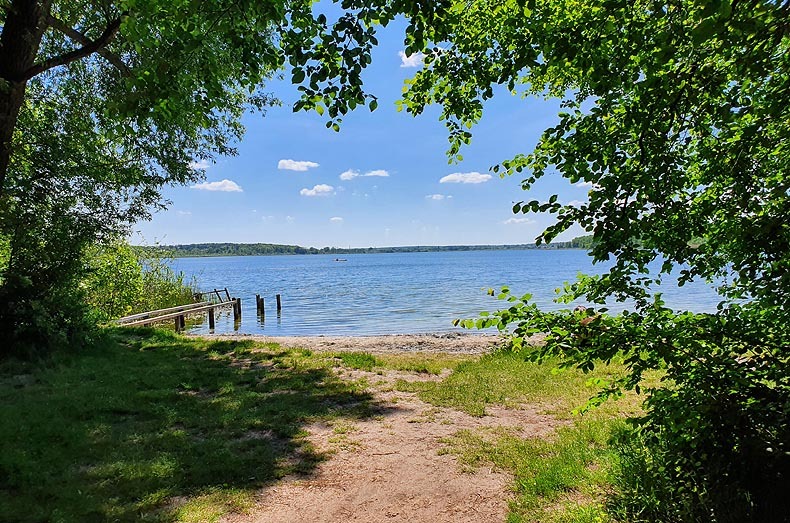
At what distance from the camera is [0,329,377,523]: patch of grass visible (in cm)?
421

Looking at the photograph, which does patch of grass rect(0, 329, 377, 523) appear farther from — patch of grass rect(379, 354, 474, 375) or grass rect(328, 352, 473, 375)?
patch of grass rect(379, 354, 474, 375)

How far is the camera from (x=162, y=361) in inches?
397

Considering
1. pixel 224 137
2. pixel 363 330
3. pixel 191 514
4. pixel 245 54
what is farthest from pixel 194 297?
pixel 245 54

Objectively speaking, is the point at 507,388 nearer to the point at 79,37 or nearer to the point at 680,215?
the point at 680,215

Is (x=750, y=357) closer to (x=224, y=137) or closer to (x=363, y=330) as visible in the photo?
(x=224, y=137)

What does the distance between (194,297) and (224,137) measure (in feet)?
55.9

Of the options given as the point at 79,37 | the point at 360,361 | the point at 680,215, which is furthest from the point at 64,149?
the point at 680,215

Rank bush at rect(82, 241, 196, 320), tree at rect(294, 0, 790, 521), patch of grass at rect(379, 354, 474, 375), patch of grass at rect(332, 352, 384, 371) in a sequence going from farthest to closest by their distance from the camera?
1. bush at rect(82, 241, 196, 320)
2. patch of grass at rect(332, 352, 384, 371)
3. patch of grass at rect(379, 354, 474, 375)
4. tree at rect(294, 0, 790, 521)

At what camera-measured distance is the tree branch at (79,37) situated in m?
6.78

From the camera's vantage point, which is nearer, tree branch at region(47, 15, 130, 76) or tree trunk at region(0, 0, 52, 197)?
tree trunk at region(0, 0, 52, 197)

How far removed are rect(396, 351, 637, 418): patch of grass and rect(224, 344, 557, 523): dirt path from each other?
62 centimetres

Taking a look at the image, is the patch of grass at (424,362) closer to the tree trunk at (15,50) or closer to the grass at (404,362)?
the grass at (404,362)

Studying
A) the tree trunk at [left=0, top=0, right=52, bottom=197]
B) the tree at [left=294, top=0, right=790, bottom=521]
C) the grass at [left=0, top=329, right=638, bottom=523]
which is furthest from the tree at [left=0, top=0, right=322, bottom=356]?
the tree at [left=294, top=0, right=790, bottom=521]

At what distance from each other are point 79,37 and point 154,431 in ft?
20.9
